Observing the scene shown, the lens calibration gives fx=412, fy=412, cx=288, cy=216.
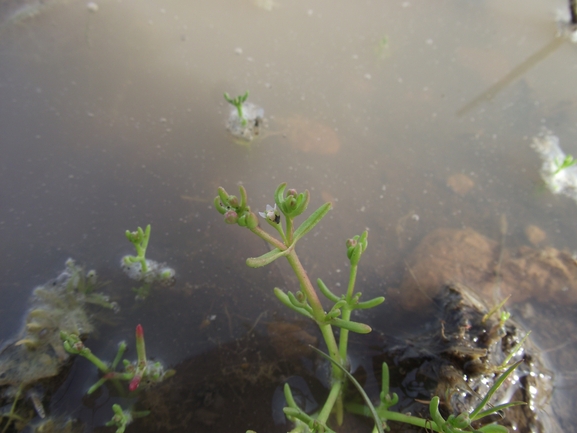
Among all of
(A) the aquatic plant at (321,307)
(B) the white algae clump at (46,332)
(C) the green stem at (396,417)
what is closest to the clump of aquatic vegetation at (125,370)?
(B) the white algae clump at (46,332)

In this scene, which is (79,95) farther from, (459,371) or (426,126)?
(459,371)

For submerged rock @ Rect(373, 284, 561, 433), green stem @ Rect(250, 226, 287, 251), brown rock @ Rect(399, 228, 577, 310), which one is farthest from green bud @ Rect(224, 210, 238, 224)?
brown rock @ Rect(399, 228, 577, 310)

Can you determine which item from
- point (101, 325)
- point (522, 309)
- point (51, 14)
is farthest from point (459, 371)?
point (51, 14)

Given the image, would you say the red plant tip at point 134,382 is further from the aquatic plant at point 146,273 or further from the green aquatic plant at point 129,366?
the aquatic plant at point 146,273

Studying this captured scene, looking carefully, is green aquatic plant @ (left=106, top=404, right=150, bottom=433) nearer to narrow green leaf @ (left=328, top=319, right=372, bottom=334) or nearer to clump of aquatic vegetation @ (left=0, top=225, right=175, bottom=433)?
clump of aquatic vegetation @ (left=0, top=225, right=175, bottom=433)

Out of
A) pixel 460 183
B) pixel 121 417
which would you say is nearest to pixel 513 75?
pixel 460 183

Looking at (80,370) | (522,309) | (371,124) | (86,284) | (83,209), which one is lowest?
(80,370)
